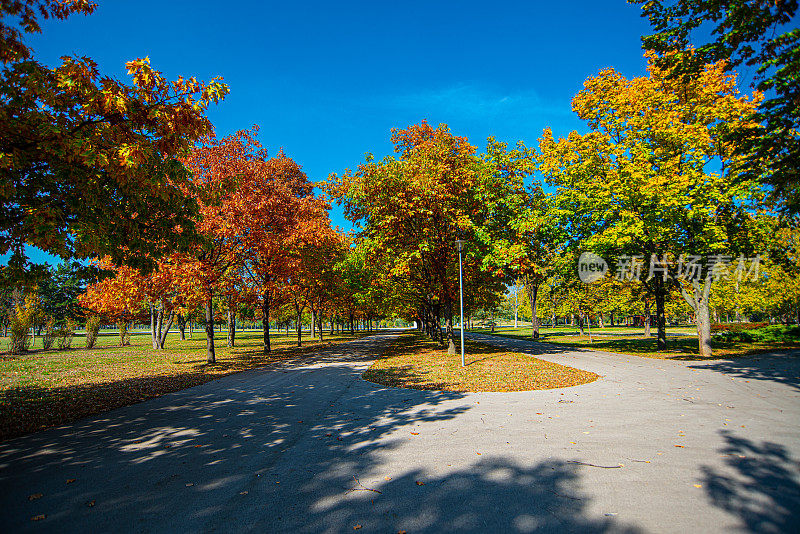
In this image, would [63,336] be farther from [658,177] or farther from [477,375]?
[658,177]

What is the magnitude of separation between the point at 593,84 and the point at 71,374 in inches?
1094

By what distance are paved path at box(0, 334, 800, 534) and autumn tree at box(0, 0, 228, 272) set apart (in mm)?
3412

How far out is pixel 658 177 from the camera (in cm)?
1606

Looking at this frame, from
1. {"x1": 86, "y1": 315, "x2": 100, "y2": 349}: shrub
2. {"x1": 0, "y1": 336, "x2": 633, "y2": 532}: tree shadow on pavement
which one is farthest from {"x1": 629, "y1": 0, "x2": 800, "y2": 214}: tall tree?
{"x1": 86, "y1": 315, "x2": 100, "y2": 349}: shrub

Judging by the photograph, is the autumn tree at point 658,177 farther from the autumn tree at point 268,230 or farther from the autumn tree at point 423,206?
the autumn tree at point 268,230

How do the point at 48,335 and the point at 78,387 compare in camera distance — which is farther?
the point at 48,335

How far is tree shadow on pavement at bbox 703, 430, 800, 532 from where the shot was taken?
3.30 meters

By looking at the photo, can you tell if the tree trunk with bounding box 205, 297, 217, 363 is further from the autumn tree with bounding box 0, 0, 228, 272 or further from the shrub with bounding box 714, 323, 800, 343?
the shrub with bounding box 714, 323, 800, 343

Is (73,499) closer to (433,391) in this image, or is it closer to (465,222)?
(433,391)

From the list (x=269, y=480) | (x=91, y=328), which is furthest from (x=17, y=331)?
(x=269, y=480)

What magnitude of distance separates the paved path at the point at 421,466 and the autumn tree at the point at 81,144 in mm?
3412

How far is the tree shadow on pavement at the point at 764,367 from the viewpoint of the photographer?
10596 mm

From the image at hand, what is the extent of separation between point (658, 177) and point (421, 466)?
17485 millimetres

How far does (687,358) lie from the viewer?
16266 millimetres
